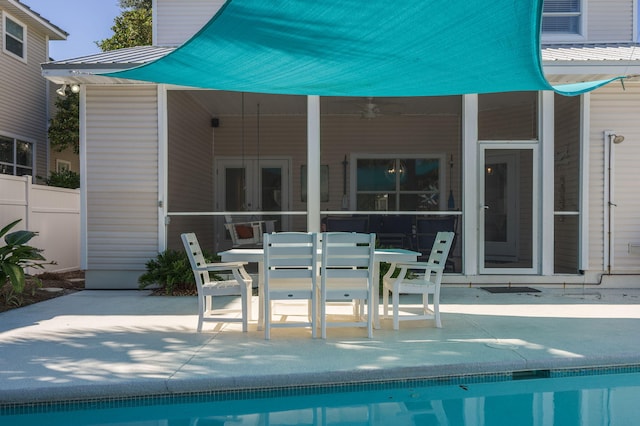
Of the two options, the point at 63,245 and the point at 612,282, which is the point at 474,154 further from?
the point at 63,245

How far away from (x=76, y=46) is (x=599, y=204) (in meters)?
29.7

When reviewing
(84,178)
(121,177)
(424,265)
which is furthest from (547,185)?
(84,178)

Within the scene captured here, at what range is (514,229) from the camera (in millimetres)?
7852

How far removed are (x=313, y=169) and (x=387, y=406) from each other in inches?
184

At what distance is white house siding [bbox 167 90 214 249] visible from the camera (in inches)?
348

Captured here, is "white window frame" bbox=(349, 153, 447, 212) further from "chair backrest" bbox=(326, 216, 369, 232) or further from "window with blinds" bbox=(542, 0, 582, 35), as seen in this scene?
"window with blinds" bbox=(542, 0, 582, 35)

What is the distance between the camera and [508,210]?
7832 millimetres

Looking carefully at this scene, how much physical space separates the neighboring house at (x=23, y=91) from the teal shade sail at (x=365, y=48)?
8953 millimetres

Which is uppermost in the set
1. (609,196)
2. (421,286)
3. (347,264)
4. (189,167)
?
(189,167)

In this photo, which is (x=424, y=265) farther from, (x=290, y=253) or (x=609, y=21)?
(x=609, y=21)

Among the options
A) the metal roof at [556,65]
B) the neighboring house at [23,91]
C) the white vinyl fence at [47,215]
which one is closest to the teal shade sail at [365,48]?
the metal roof at [556,65]

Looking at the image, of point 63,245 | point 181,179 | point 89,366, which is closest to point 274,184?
point 181,179

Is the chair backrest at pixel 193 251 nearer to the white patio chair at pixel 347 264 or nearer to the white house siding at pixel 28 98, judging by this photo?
the white patio chair at pixel 347 264

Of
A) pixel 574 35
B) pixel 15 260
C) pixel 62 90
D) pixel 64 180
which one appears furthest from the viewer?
pixel 64 180
